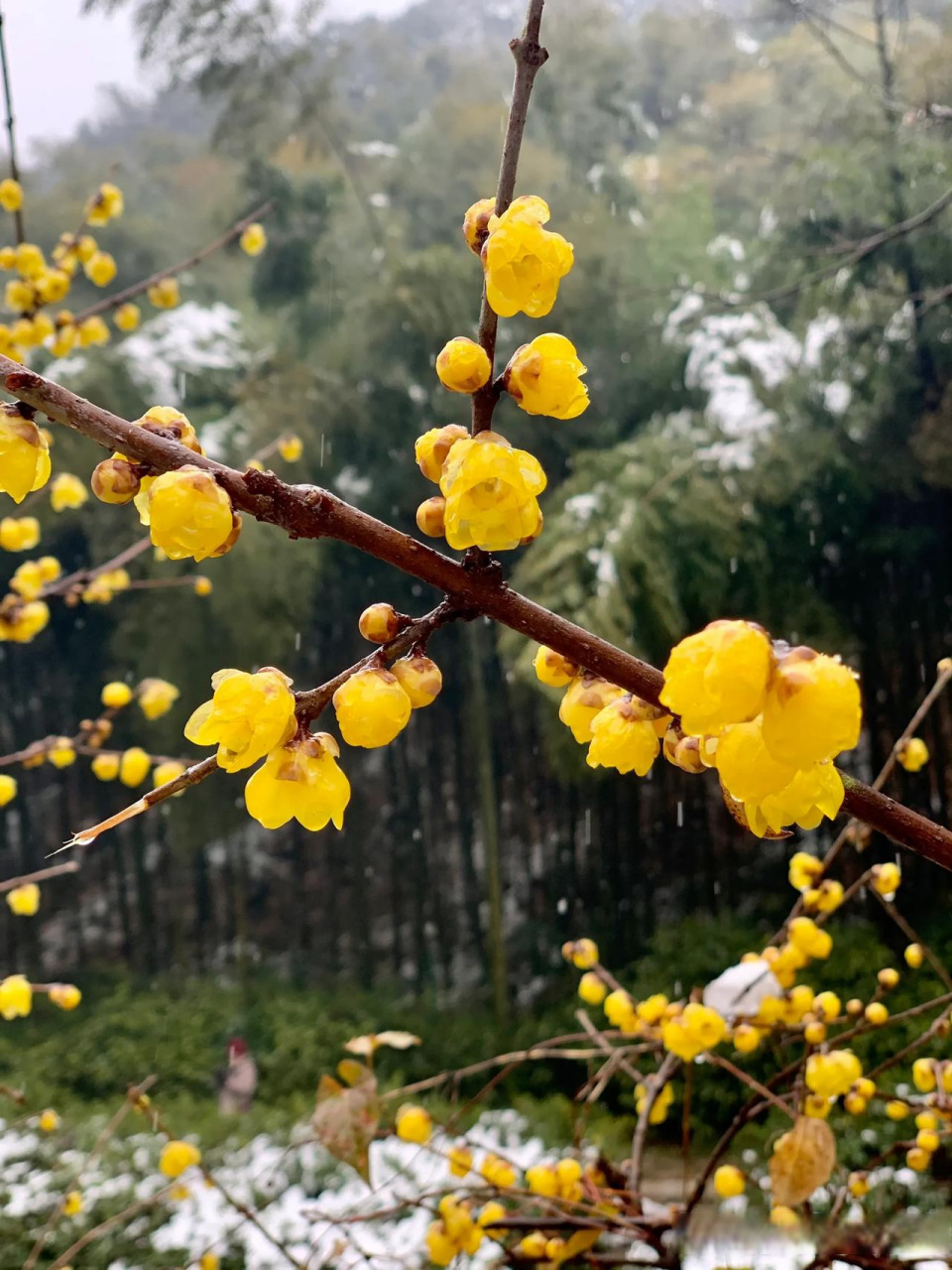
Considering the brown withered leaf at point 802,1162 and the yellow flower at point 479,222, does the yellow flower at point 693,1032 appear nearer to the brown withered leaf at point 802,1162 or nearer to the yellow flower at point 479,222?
the brown withered leaf at point 802,1162

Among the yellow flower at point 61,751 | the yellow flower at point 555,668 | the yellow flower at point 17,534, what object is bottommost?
the yellow flower at point 61,751

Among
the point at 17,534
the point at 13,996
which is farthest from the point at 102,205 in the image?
the point at 13,996

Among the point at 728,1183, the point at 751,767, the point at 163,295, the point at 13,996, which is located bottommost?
the point at 728,1183

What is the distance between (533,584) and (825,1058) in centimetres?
115

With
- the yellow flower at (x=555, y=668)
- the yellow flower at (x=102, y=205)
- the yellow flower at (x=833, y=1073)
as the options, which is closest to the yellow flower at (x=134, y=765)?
the yellow flower at (x=102, y=205)

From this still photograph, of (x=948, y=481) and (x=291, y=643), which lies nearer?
(x=948, y=481)

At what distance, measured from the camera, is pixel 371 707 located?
Answer: 208 mm

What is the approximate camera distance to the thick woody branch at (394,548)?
0.20 metres

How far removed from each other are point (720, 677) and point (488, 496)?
0.07 metres

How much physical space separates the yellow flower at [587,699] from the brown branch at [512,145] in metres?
0.08

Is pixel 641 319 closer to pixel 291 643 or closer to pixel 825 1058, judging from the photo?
pixel 291 643

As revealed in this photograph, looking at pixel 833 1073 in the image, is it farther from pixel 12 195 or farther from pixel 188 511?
pixel 12 195

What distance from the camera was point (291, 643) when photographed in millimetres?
2133

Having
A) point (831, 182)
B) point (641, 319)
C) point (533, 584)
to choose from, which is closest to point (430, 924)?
point (533, 584)
